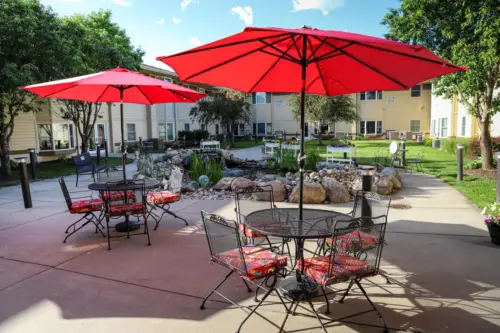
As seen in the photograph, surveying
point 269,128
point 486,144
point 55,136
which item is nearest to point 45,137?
point 55,136

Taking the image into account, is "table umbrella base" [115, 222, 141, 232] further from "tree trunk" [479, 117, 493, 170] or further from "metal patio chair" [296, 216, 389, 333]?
"tree trunk" [479, 117, 493, 170]

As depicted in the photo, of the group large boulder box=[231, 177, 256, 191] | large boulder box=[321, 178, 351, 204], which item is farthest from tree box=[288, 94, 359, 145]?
large boulder box=[321, 178, 351, 204]

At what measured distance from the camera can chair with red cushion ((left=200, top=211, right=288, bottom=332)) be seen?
3.02 meters

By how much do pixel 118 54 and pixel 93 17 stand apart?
37.4ft

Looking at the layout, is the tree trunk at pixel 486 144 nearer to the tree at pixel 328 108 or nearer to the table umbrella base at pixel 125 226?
the table umbrella base at pixel 125 226

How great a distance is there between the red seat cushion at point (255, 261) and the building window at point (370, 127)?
33.2m

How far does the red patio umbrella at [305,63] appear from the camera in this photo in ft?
10.0

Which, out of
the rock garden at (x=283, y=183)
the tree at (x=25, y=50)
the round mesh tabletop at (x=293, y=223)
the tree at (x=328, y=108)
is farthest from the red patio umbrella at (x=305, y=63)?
the tree at (x=328, y=108)

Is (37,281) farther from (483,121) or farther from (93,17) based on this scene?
(93,17)

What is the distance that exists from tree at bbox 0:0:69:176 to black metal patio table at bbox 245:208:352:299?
1086 cm

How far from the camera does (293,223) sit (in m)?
3.60

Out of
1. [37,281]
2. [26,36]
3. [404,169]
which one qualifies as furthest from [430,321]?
[26,36]

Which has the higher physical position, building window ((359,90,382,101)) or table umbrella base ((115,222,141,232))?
building window ((359,90,382,101))

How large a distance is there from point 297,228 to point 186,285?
4.57 feet
